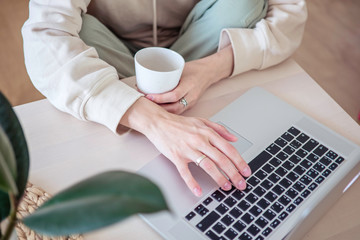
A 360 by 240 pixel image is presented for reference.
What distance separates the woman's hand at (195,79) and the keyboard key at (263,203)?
0.25 metres

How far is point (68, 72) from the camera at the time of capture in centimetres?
71

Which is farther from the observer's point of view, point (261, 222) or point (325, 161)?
point (325, 161)

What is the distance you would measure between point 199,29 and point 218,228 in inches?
20.6

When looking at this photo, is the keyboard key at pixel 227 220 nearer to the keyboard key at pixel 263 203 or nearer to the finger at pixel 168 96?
the keyboard key at pixel 263 203

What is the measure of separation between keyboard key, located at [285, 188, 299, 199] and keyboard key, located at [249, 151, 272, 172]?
7 cm

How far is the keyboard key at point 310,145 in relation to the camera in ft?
2.43

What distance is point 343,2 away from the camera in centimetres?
245

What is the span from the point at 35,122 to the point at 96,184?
0.51 metres

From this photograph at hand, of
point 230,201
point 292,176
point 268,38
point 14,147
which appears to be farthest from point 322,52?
point 14,147

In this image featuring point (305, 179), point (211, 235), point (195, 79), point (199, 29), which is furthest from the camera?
point (199, 29)

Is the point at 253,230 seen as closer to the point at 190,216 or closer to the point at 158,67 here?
the point at 190,216

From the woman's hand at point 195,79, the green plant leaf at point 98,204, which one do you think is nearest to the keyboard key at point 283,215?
the woman's hand at point 195,79

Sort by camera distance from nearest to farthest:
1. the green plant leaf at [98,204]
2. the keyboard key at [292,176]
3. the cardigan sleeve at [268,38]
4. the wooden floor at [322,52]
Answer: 1. the green plant leaf at [98,204]
2. the keyboard key at [292,176]
3. the cardigan sleeve at [268,38]
4. the wooden floor at [322,52]

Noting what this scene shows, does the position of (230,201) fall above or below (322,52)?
above
